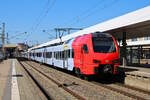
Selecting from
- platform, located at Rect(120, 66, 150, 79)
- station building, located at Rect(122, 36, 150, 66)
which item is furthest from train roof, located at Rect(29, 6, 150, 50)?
station building, located at Rect(122, 36, 150, 66)

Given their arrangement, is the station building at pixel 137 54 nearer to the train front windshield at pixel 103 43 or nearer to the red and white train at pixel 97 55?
the red and white train at pixel 97 55

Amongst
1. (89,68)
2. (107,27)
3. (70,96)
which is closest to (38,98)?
(70,96)

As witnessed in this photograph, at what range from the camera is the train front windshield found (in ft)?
55.9

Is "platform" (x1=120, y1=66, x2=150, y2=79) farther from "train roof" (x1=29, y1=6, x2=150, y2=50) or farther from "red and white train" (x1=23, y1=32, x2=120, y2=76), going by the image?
"train roof" (x1=29, y1=6, x2=150, y2=50)

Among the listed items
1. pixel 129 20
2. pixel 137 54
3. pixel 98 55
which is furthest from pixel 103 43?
pixel 137 54

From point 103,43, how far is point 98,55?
1.04m

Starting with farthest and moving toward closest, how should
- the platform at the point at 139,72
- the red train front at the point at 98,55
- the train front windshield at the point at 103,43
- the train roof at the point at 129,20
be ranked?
the train roof at the point at 129,20
the train front windshield at the point at 103,43
the red train front at the point at 98,55
the platform at the point at 139,72

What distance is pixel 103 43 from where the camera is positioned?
17359mm

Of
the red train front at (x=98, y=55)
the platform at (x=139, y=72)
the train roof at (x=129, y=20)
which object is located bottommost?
the platform at (x=139, y=72)

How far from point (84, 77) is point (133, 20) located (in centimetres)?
534

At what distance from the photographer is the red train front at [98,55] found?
16.5 metres

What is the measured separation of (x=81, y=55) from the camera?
18.1 meters

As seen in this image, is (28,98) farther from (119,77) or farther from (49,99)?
(119,77)

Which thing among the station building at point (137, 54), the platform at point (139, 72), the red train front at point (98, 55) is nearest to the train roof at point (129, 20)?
the platform at point (139, 72)
